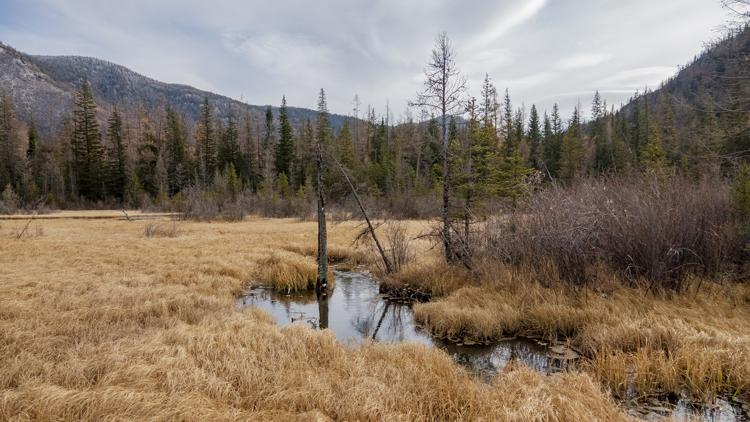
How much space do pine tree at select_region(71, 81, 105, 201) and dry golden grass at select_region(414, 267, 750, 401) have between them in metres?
60.5

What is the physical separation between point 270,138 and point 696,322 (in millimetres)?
62045

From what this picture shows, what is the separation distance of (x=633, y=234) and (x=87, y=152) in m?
67.1

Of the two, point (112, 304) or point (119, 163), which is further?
point (119, 163)

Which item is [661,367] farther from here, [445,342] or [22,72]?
[22,72]

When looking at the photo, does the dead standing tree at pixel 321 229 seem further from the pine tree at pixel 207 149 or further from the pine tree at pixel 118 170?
the pine tree at pixel 118 170

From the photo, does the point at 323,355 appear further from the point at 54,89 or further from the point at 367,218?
the point at 54,89

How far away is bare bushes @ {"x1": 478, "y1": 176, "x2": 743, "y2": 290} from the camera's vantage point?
29.4 ft

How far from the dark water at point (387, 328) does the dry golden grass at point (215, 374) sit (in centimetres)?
107

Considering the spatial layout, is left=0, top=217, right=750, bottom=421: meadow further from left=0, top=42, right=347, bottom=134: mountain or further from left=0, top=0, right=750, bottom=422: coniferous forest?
left=0, top=42, right=347, bottom=134: mountain

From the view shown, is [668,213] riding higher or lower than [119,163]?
lower

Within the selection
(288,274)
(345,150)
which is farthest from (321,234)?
(345,150)

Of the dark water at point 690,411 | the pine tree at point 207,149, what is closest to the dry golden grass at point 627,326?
the dark water at point 690,411

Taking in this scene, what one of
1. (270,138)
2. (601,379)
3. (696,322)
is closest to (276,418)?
(601,379)

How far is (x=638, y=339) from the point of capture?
6.59 metres
